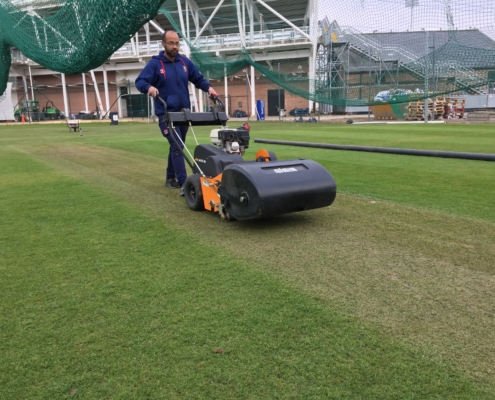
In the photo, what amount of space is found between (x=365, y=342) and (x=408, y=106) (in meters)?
21.8

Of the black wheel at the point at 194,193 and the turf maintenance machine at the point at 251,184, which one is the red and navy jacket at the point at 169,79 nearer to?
the turf maintenance machine at the point at 251,184

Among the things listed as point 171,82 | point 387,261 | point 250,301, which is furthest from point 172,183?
point 250,301

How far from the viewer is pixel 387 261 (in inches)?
111

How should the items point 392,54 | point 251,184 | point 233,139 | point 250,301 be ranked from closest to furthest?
point 250,301
point 251,184
point 233,139
point 392,54

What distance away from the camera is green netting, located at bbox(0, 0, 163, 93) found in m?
5.68

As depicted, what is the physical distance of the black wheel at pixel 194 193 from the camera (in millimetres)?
4148

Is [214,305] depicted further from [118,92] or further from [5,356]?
[118,92]

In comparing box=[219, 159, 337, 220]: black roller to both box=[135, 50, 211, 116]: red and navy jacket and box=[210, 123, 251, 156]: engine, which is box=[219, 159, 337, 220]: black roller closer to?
box=[210, 123, 251, 156]: engine

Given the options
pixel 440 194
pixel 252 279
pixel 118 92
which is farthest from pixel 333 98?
pixel 118 92

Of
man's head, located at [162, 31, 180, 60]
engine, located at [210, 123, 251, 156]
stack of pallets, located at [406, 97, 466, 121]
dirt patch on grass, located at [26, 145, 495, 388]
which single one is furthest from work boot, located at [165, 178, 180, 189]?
stack of pallets, located at [406, 97, 466, 121]

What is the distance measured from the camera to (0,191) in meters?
5.39

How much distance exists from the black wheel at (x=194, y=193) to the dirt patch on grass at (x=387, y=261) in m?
0.10

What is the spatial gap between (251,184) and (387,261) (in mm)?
1114

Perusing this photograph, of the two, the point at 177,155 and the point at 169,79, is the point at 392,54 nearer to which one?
the point at 169,79
